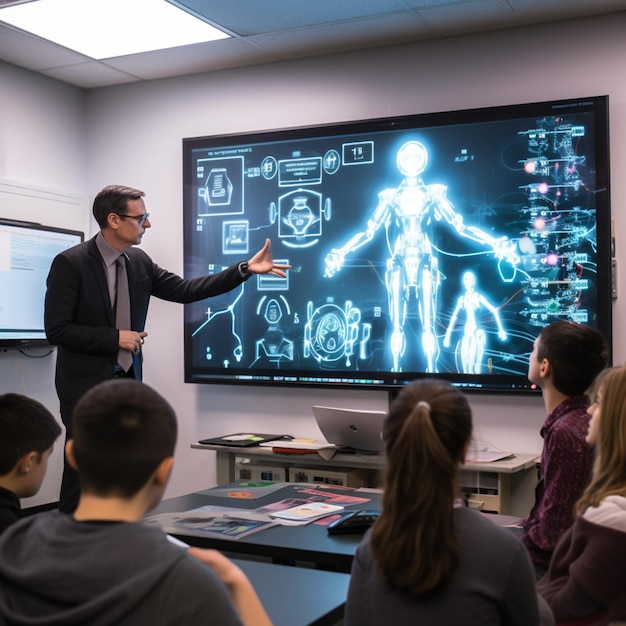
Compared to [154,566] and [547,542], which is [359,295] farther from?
[154,566]

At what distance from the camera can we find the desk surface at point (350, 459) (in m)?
3.90

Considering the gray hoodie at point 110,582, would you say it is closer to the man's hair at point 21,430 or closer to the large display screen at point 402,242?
the man's hair at point 21,430

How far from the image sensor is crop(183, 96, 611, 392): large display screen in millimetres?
4156

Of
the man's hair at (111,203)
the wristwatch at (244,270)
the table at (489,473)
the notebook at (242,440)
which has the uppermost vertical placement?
the man's hair at (111,203)

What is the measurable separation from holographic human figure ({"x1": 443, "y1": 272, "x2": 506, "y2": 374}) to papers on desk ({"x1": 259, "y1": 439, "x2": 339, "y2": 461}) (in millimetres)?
802

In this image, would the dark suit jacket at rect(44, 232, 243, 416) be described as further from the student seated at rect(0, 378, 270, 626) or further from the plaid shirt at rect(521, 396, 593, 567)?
the student seated at rect(0, 378, 270, 626)

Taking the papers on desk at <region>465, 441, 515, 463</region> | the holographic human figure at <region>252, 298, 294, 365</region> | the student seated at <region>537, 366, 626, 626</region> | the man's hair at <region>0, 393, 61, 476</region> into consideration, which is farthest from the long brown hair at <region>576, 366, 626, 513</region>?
the holographic human figure at <region>252, 298, 294, 365</region>

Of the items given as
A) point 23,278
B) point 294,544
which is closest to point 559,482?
point 294,544

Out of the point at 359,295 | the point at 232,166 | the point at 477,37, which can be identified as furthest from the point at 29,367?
the point at 477,37

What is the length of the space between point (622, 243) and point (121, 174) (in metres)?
3.15

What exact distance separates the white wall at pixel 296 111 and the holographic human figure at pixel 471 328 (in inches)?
9.1

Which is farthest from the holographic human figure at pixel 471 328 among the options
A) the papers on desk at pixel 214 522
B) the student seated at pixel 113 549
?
the student seated at pixel 113 549

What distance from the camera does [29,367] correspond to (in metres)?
5.19

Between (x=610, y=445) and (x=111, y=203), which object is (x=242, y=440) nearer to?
(x=111, y=203)
